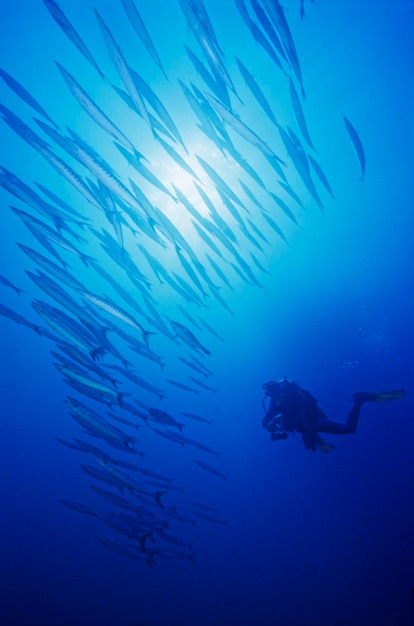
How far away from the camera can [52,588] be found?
53.2 ft

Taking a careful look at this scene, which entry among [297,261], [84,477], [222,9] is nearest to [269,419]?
[222,9]

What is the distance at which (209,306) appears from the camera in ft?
59.5

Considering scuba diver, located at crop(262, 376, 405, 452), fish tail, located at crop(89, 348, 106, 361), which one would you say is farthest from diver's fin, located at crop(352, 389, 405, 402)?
fish tail, located at crop(89, 348, 106, 361)

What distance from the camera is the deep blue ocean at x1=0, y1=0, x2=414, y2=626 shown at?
173 inches

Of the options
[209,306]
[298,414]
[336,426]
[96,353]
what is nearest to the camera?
[96,353]

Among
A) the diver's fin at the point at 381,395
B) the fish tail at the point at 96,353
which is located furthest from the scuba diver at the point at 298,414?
the fish tail at the point at 96,353

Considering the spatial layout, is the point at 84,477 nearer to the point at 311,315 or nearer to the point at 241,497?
the point at 241,497

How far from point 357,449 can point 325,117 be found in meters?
18.9

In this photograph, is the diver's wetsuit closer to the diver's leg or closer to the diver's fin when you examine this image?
the diver's leg

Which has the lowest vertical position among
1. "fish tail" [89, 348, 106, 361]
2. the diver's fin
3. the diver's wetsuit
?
"fish tail" [89, 348, 106, 361]

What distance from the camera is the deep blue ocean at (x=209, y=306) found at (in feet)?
14.4

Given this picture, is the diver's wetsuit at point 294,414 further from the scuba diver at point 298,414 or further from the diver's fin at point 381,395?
the diver's fin at point 381,395

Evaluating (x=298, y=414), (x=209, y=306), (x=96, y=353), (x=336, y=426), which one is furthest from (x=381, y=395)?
(x=209, y=306)

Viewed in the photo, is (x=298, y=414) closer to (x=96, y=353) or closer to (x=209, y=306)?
(x=96, y=353)
